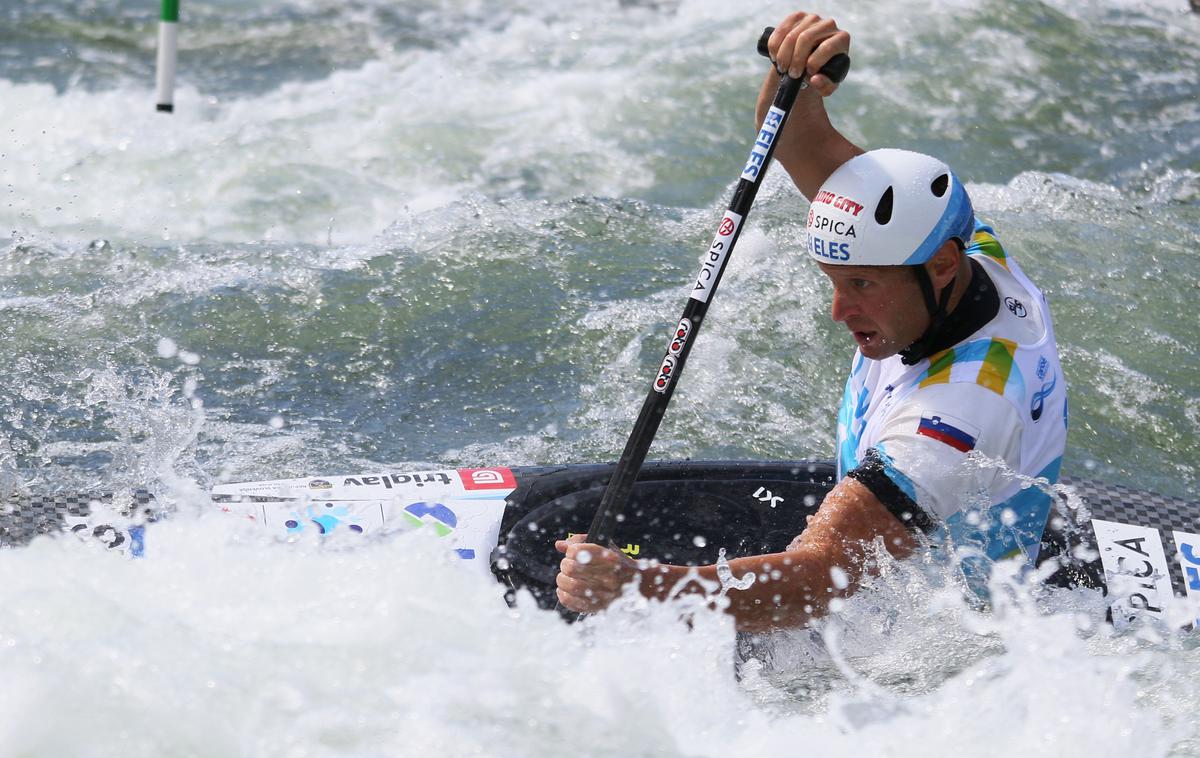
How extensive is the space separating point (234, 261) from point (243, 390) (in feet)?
4.11

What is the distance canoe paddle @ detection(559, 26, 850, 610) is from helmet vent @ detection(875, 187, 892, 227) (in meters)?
0.35

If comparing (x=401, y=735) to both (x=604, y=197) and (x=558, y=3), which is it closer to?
(x=604, y=197)

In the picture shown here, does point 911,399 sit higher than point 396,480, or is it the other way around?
point 911,399

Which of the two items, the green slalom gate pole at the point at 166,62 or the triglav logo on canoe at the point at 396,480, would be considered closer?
the triglav logo on canoe at the point at 396,480

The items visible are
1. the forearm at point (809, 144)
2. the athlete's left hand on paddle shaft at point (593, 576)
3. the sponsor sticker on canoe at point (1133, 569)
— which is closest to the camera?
the athlete's left hand on paddle shaft at point (593, 576)

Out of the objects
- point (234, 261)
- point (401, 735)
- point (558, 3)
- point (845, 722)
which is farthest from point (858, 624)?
point (558, 3)

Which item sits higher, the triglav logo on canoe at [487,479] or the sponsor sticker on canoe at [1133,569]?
the sponsor sticker on canoe at [1133,569]

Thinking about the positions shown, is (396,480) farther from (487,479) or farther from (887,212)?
(887,212)

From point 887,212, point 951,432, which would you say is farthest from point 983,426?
point 887,212

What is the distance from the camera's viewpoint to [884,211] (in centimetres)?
277

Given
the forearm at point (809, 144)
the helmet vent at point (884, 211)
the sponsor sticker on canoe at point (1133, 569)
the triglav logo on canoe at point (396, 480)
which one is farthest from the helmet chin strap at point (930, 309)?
the triglav logo on canoe at point (396, 480)

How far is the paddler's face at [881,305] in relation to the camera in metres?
2.82

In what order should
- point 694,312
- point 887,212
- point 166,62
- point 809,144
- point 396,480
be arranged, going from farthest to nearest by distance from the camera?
point 166,62 → point 396,480 → point 809,144 → point 694,312 → point 887,212

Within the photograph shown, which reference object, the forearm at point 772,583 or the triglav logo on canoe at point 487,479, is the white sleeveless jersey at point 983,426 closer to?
the forearm at point 772,583
